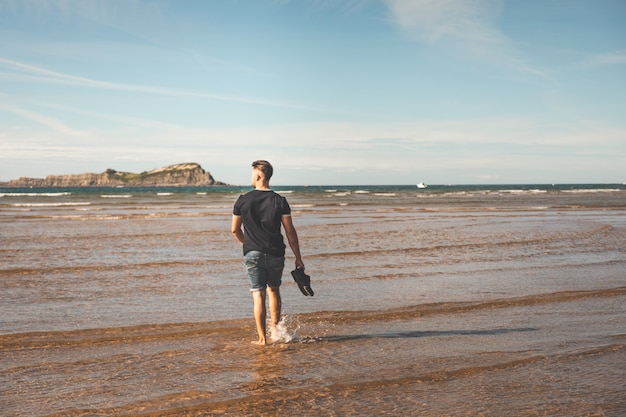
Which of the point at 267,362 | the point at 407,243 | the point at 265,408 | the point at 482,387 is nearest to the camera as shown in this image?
the point at 265,408

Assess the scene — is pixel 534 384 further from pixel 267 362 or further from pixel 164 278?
pixel 164 278

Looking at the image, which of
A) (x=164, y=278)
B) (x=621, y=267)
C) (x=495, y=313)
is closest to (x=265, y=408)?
(x=495, y=313)

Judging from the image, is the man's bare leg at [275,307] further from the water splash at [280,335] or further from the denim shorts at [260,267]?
the denim shorts at [260,267]

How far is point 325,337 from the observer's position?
25.5 ft

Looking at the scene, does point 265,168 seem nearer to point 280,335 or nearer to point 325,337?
point 280,335

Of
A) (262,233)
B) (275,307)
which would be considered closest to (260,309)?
(275,307)

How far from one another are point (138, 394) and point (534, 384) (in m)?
3.82

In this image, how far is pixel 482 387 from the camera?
5738 millimetres

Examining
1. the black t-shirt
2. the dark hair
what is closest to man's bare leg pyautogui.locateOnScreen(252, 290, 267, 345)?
the black t-shirt

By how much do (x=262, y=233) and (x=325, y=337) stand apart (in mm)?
1663

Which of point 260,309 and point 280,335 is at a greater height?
point 260,309

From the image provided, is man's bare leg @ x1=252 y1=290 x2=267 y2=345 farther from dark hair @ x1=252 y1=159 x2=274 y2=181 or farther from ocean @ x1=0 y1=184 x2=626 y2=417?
dark hair @ x1=252 y1=159 x2=274 y2=181

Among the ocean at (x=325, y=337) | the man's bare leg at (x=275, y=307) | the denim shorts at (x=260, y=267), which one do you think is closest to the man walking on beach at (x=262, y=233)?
the denim shorts at (x=260, y=267)

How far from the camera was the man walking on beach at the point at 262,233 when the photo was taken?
7219 millimetres
